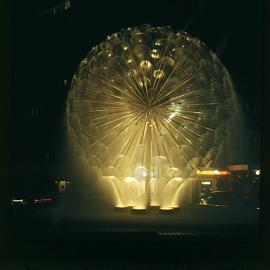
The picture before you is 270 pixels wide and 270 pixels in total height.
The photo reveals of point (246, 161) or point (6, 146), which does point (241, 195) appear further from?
point (6, 146)

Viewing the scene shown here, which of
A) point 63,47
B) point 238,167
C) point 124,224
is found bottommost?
point 124,224

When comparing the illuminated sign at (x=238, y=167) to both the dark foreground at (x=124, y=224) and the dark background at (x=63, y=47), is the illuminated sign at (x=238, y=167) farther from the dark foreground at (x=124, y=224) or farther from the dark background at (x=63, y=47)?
the dark background at (x=63, y=47)

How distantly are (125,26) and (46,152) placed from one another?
76cm

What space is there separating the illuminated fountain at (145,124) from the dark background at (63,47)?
0.23 ft

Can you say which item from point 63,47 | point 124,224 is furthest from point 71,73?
point 124,224

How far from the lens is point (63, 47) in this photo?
2209mm

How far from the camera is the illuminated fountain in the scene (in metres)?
2.16

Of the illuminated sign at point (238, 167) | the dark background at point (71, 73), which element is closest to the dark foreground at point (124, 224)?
the dark background at point (71, 73)

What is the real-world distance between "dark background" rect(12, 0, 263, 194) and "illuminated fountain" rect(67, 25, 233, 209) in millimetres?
71

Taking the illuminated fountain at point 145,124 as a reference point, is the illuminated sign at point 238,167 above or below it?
below

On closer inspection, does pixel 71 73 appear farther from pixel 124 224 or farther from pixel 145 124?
pixel 124 224

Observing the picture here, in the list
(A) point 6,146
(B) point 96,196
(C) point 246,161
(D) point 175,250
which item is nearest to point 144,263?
(D) point 175,250

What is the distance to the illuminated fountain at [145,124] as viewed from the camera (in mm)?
2160

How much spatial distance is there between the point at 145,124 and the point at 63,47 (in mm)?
573
